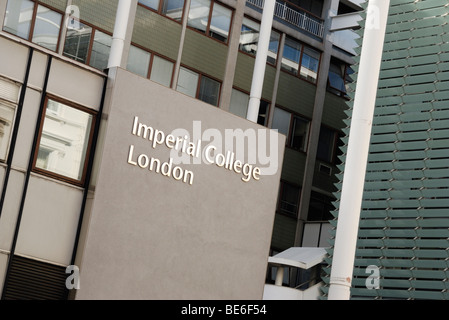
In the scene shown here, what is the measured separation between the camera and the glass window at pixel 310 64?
42094 mm

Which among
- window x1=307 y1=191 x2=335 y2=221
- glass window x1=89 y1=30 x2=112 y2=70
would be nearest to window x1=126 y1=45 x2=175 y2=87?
glass window x1=89 y1=30 x2=112 y2=70

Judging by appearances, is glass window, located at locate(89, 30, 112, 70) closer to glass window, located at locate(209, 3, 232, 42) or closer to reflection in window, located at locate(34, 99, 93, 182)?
glass window, located at locate(209, 3, 232, 42)

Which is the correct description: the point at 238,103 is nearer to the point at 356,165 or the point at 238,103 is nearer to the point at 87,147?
the point at 87,147

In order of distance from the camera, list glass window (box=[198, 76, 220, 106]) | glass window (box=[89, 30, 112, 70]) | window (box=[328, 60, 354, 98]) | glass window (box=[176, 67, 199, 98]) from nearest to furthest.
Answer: glass window (box=[89, 30, 112, 70]), glass window (box=[176, 67, 199, 98]), glass window (box=[198, 76, 220, 106]), window (box=[328, 60, 354, 98])

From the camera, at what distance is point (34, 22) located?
32.2 meters

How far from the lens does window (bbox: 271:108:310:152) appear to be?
4097 cm

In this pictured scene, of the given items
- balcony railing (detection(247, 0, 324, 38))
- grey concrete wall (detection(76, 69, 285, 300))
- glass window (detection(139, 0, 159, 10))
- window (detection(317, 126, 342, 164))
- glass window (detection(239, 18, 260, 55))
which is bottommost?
grey concrete wall (detection(76, 69, 285, 300))

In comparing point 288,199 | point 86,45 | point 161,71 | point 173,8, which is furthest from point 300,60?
point 86,45

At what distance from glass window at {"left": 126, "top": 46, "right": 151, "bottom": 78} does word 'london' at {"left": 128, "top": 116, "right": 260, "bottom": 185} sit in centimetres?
1401

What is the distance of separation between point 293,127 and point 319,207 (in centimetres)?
381

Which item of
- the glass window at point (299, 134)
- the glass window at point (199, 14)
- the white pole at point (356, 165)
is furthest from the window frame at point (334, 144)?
the white pole at point (356, 165)

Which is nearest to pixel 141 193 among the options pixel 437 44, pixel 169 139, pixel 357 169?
pixel 169 139

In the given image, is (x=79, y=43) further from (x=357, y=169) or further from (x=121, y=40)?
(x=357, y=169)
